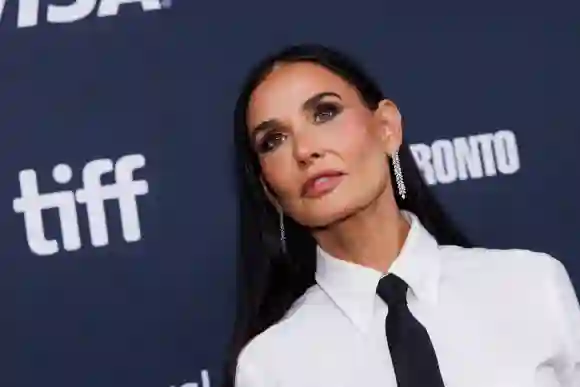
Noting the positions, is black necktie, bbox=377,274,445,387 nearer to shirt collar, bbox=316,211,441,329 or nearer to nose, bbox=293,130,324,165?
shirt collar, bbox=316,211,441,329

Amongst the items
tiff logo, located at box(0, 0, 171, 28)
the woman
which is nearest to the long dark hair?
the woman

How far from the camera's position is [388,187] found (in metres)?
1.25

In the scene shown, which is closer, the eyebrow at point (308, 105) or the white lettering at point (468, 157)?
the eyebrow at point (308, 105)

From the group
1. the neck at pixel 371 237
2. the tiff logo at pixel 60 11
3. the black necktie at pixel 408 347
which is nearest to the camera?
the black necktie at pixel 408 347

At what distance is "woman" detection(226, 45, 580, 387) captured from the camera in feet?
3.83

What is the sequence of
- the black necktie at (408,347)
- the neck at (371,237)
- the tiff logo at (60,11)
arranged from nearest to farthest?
the black necktie at (408,347) < the neck at (371,237) < the tiff logo at (60,11)

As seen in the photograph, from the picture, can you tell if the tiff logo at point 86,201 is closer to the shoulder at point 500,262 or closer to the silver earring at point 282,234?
the silver earring at point 282,234

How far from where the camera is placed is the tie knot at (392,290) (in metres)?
1.18

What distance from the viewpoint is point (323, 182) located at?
117 cm

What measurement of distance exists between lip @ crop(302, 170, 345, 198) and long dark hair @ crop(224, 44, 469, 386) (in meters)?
0.13

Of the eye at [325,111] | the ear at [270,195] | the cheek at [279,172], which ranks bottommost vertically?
the ear at [270,195]

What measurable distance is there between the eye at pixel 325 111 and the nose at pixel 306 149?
3 centimetres

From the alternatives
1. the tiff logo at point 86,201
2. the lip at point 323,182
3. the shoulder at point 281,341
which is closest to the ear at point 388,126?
the lip at point 323,182

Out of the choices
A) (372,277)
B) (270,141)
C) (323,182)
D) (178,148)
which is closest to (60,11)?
(178,148)
